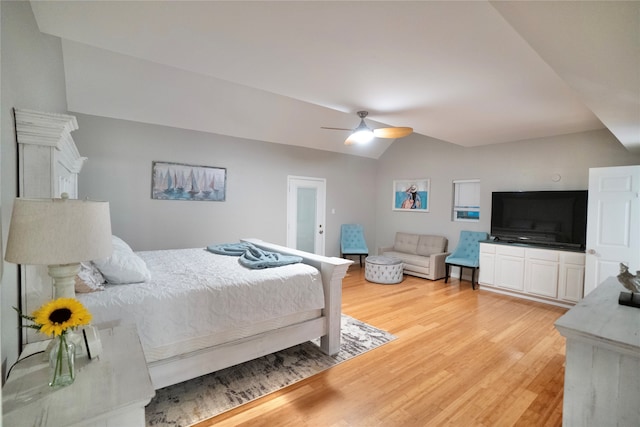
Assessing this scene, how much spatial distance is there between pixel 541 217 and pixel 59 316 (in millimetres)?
5453

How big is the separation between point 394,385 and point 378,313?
149cm

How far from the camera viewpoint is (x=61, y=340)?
1.08m

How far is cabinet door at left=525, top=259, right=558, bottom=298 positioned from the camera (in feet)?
13.4

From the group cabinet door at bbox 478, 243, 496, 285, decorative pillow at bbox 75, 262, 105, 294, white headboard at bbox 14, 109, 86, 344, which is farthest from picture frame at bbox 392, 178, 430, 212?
white headboard at bbox 14, 109, 86, 344

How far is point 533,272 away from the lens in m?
4.26

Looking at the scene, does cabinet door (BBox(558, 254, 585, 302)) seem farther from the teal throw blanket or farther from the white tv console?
the teal throw blanket

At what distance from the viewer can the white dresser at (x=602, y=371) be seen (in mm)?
1290

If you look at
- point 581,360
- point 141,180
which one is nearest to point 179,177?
point 141,180

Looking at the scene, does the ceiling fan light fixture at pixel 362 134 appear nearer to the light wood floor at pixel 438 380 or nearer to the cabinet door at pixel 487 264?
the light wood floor at pixel 438 380

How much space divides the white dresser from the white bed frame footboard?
5.02ft

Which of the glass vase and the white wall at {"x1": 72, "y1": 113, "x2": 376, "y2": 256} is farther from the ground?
the white wall at {"x1": 72, "y1": 113, "x2": 376, "y2": 256}

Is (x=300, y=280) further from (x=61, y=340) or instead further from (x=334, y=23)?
(x=334, y=23)

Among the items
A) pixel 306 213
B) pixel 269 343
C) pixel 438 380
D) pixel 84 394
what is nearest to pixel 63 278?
pixel 84 394

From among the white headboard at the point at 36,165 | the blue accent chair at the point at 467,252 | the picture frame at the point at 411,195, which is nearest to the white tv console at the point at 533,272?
the blue accent chair at the point at 467,252
